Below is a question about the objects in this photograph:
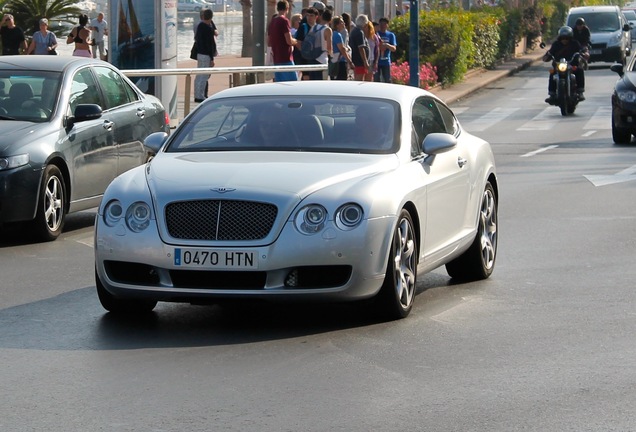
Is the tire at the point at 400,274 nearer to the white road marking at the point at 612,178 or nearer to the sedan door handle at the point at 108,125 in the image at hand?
the sedan door handle at the point at 108,125

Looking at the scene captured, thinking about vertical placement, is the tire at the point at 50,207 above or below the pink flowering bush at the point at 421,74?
above

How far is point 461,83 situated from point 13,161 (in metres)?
28.9

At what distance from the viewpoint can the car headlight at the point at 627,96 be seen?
22.8 metres

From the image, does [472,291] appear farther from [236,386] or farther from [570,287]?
[236,386]

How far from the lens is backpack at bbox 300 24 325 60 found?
27438mm

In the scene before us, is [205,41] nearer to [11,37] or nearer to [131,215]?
[11,37]

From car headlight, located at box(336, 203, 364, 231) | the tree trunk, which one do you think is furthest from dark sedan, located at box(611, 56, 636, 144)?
the tree trunk

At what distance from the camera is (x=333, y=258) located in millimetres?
8242

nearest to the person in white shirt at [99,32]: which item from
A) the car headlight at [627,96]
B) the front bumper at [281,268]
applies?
the car headlight at [627,96]

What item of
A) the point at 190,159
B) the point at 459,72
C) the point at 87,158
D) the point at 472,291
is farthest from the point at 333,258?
the point at 459,72

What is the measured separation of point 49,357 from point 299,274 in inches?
56.3

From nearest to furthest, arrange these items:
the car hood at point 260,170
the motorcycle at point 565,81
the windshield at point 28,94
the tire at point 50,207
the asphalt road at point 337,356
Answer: the asphalt road at point 337,356
the car hood at point 260,170
the tire at point 50,207
the windshield at point 28,94
the motorcycle at point 565,81

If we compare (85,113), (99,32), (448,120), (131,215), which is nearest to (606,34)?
(99,32)

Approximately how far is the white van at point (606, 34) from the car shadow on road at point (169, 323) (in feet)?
132
